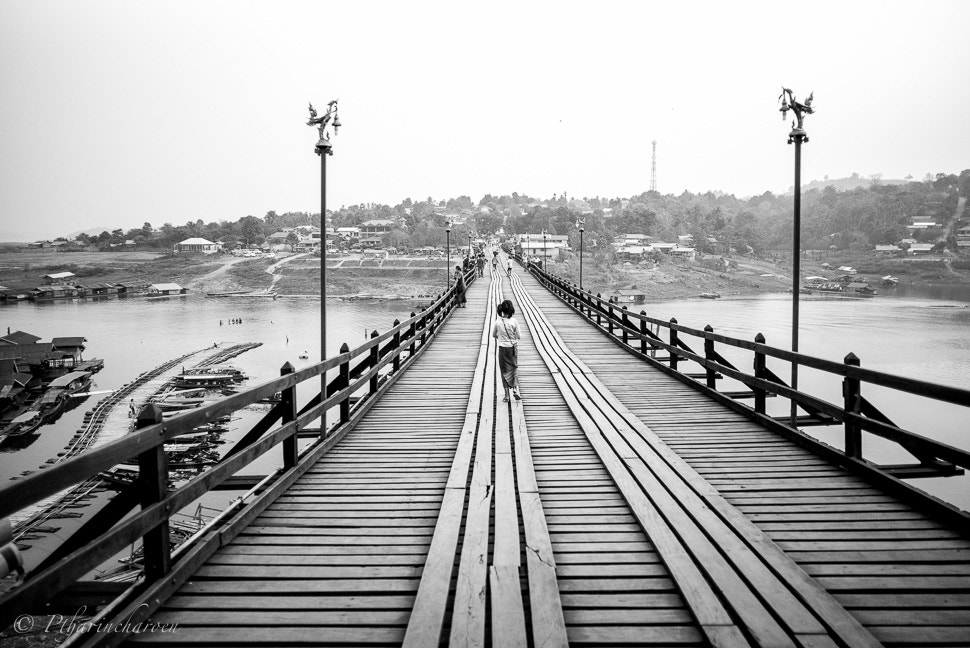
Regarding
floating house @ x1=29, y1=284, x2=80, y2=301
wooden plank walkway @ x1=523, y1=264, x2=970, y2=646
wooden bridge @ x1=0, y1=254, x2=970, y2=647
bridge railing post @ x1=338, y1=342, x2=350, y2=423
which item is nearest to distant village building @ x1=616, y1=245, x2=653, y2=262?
floating house @ x1=29, y1=284, x2=80, y2=301

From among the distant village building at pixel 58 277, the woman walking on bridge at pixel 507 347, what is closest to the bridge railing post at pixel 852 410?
the woman walking on bridge at pixel 507 347

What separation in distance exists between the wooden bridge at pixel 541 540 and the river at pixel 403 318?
730 inches

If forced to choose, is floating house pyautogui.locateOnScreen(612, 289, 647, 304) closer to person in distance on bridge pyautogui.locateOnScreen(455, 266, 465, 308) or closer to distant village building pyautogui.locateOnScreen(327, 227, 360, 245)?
person in distance on bridge pyautogui.locateOnScreen(455, 266, 465, 308)

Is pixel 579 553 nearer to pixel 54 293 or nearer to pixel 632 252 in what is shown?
pixel 54 293

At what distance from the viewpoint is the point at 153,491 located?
131 inches

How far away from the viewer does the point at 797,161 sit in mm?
10703

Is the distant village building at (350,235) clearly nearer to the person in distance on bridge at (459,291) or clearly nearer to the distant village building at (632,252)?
the distant village building at (632,252)

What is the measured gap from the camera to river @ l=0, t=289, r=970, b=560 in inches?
1196

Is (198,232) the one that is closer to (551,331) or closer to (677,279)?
(677,279)

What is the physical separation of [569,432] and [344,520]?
3.50 metres

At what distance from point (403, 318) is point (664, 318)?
1165 inches

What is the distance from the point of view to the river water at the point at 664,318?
100 feet

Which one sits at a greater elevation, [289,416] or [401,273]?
[401,273]

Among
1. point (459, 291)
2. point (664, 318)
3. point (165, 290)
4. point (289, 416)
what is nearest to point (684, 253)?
point (664, 318)
